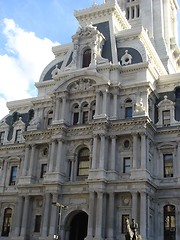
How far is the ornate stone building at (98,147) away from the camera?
38.8 meters

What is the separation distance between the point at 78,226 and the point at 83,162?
7147mm

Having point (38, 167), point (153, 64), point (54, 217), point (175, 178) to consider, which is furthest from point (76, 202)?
point (153, 64)

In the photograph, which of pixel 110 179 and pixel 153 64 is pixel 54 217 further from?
pixel 153 64

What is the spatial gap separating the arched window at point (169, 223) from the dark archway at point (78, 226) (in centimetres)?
910

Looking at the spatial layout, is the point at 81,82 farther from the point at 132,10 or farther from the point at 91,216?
the point at 132,10

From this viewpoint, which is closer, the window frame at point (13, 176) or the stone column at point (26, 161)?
the stone column at point (26, 161)

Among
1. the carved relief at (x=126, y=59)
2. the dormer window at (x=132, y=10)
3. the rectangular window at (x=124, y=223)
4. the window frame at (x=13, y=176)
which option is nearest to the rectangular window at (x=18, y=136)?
the window frame at (x=13, y=176)

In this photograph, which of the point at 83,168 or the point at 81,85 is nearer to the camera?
the point at 83,168

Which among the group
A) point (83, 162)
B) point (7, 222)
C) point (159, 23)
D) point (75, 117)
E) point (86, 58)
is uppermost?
point (159, 23)

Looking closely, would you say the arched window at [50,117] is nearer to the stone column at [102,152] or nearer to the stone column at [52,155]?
the stone column at [52,155]

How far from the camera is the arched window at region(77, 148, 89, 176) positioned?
139 ft

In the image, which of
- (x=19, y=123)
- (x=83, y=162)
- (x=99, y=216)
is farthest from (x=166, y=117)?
(x=19, y=123)

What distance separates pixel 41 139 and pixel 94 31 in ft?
47.8

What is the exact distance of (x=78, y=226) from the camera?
141 ft
